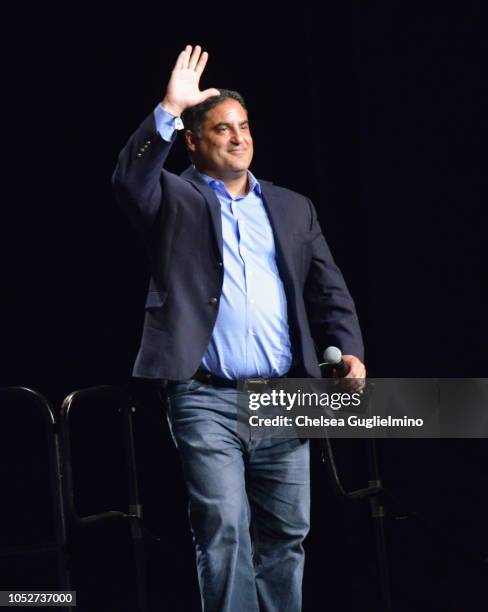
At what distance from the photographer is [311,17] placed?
4.27 metres

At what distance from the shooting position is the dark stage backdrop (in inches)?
159

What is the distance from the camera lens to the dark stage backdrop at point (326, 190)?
4039 mm

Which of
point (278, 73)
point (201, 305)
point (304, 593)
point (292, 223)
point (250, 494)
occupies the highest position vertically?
point (278, 73)

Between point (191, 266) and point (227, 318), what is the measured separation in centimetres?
18

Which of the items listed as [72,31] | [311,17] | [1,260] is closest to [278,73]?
[311,17]

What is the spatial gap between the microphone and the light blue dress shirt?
0.13 m

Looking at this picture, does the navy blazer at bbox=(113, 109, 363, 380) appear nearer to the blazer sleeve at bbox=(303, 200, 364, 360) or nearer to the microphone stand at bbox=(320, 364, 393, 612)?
the blazer sleeve at bbox=(303, 200, 364, 360)

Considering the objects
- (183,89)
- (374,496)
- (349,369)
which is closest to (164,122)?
(183,89)

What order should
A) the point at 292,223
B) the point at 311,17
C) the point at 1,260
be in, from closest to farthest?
the point at 292,223
the point at 1,260
the point at 311,17

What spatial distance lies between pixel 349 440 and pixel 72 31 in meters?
2.06

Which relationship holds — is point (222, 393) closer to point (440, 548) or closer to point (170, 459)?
point (170, 459)

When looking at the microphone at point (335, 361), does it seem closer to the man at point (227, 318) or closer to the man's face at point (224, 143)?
the man at point (227, 318)

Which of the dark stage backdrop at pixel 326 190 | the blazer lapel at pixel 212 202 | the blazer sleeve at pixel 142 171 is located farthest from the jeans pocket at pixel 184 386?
the dark stage backdrop at pixel 326 190

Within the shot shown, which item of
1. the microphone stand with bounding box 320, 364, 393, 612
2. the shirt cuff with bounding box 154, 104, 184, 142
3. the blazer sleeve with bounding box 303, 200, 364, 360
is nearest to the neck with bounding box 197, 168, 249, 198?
the blazer sleeve with bounding box 303, 200, 364, 360
